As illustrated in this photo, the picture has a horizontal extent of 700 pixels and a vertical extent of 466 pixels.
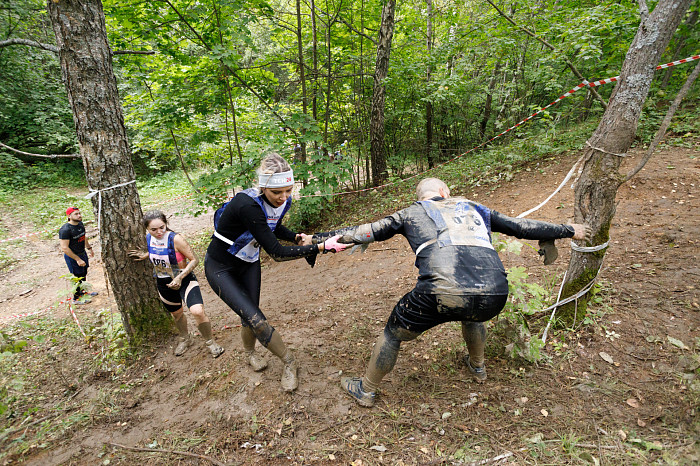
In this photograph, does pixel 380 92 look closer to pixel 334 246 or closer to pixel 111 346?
pixel 334 246

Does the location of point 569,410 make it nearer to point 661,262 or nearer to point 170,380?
point 661,262

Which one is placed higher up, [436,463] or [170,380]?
[436,463]

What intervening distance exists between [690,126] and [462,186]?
519 cm

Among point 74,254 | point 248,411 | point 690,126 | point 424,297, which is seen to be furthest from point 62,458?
point 690,126

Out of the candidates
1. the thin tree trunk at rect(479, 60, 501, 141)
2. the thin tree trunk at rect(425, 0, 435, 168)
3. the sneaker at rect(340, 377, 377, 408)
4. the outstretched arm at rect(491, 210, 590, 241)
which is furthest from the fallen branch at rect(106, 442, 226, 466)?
the thin tree trunk at rect(479, 60, 501, 141)

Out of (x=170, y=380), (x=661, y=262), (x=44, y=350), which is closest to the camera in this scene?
(x=170, y=380)

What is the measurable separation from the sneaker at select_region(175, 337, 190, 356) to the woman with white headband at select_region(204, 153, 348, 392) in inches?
41.3

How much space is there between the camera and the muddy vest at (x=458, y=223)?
2133mm

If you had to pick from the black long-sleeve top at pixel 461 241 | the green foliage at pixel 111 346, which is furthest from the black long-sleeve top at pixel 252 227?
the green foliage at pixel 111 346

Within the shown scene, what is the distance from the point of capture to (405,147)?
10.9 m

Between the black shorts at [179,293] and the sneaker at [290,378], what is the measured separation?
1308mm

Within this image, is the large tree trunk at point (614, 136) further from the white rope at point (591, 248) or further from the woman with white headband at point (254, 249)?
the woman with white headband at point (254, 249)

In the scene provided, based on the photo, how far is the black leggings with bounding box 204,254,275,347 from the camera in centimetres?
271

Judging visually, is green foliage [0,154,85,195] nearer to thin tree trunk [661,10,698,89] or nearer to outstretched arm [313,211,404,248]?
outstretched arm [313,211,404,248]
